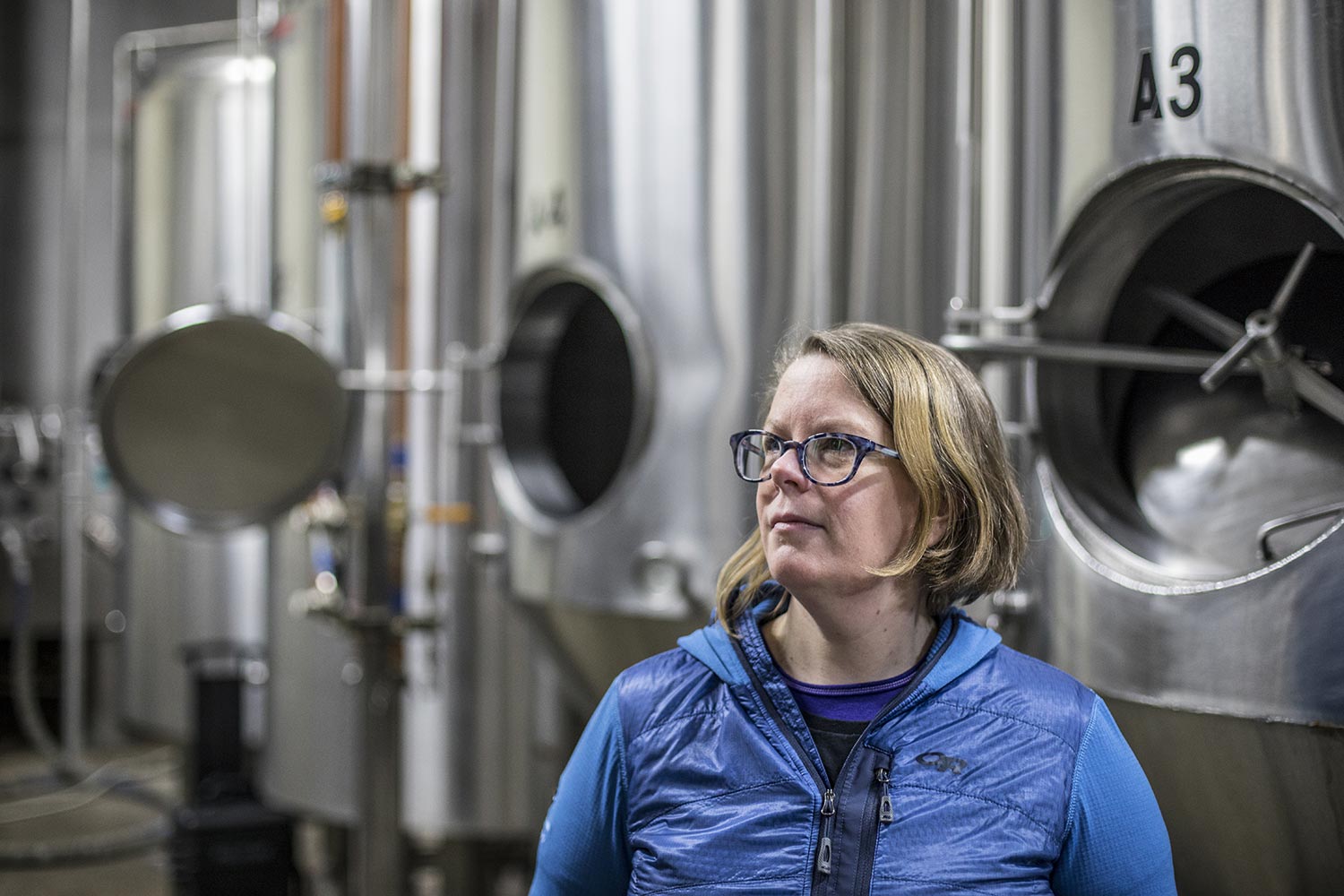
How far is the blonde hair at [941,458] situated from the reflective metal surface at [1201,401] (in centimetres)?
29

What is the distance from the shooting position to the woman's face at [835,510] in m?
1.43

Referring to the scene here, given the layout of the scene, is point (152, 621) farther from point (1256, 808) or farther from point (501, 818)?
point (1256, 808)

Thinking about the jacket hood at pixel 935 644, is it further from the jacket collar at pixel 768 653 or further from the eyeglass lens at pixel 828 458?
the eyeglass lens at pixel 828 458

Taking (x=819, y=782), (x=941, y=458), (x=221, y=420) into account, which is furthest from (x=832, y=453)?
(x=221, y=420)

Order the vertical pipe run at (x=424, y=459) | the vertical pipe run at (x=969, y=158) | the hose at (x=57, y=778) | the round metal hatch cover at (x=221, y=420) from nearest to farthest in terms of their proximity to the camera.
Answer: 1. the vertical pipe run at (x=969, y=158)
2. the round metal hatch cover at (x=221, y=420)
3. the vertical pipe run at (x=424, y=459)
4. the hose at (x=57, y=778)

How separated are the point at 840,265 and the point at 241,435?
1.27m

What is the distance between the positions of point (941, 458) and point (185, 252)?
4.40 m

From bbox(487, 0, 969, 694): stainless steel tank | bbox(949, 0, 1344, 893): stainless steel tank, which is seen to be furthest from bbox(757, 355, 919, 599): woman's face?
bbox(487, 0, 969, 694): stainless steel tank

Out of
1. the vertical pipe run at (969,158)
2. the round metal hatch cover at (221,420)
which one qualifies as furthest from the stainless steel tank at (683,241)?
the round metal hatch cover at (221,420)

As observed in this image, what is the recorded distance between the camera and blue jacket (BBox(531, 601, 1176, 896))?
4.48 ft

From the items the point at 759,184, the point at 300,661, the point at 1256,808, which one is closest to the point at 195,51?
the point at 300,661

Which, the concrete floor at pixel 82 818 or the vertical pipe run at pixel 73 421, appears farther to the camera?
the vertical pipe run at pixel 73 421

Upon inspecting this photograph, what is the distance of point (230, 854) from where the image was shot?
135 inches

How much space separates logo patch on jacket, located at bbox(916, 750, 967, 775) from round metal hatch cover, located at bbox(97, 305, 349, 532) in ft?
5.47
